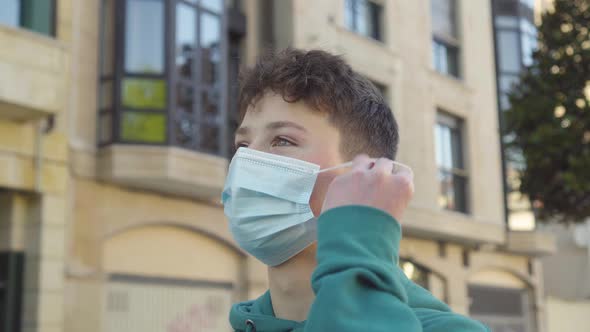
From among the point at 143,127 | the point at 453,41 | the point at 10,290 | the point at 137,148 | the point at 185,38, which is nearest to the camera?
the point at 10,290

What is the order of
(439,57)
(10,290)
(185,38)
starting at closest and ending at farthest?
(10,290) → (185,38) → (439,57)

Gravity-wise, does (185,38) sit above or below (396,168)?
above

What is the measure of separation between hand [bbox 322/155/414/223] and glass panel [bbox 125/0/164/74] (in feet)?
34.7

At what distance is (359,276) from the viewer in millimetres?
1601

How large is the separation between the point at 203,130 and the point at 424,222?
6.61 m

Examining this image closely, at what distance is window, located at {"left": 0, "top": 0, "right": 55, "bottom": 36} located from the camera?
32.6 feet

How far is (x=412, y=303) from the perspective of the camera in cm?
205

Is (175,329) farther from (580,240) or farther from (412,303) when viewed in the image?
(580,240)

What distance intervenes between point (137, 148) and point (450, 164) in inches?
390

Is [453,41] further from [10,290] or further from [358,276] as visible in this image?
A: [358,276]

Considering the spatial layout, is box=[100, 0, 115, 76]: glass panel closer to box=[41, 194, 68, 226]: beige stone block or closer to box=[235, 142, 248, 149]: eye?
box=[41, 194, 68, 226]: beige stone block

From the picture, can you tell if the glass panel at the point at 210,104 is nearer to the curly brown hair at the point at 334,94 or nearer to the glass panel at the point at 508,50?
the curly brown hair at the point at 334,94

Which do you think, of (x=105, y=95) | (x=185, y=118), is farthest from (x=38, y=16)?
(x=185, y=118)

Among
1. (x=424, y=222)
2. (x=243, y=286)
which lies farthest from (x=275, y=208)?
(x=424, y=222)
